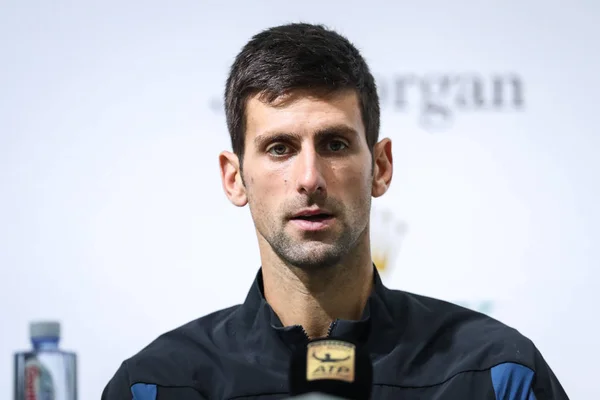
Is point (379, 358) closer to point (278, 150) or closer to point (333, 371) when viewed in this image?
point (278, 150)

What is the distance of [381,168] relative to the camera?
2.56 meters

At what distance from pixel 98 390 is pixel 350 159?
1384 millimetres

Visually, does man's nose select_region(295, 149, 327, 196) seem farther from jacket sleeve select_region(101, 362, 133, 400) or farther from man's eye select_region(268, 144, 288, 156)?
jacket sleeve select_region(101, 362, 133, 400)

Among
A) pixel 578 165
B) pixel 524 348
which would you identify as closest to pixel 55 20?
pixel 578 165

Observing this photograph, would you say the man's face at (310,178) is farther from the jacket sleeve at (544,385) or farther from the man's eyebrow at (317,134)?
the jacket sleeve at (544,385)

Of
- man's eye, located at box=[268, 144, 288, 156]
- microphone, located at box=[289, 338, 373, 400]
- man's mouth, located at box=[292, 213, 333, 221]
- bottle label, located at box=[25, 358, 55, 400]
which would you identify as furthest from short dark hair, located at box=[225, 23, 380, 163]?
microphone, located at box=[289, 338, 373, 400]

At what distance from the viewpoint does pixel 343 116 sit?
92.8 inches

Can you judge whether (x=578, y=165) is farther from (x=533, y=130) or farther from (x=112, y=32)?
(x=112, y=32)

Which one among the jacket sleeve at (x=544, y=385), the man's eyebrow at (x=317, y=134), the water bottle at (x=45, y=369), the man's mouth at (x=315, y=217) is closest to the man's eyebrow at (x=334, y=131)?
the man's eyebrow at (x=317, y=134)

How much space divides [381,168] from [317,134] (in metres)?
0.30

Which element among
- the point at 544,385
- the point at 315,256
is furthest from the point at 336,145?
the point at 544,385

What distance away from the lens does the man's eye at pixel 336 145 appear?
234 centimetres

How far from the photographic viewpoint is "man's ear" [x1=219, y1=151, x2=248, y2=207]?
100.0 inches

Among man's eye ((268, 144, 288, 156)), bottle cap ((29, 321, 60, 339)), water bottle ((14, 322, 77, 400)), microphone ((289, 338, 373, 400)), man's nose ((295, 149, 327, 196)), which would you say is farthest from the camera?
bottle cap ((29, 321, 60, 339))
